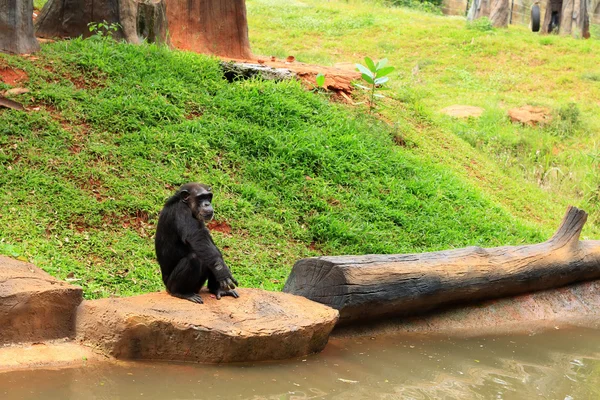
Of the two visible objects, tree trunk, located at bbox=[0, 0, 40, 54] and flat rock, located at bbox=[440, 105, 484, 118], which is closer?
tree trunk, located at bbox=[0, 0, 40, 54]

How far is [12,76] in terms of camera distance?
938 centimetres

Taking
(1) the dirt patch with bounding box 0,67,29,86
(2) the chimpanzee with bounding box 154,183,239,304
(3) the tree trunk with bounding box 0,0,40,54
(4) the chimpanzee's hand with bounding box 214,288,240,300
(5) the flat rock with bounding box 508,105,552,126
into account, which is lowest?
(4) the chimpanzee's hand with bounding box 214,288,240,300

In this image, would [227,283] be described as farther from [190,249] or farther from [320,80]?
[320,80]

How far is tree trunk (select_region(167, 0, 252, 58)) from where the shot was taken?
12.7m

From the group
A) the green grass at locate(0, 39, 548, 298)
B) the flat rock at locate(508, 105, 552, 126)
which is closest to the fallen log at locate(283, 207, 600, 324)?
Answer: the green grass at locate(0, 39, 548, 298)

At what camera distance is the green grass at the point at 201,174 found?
7.39m

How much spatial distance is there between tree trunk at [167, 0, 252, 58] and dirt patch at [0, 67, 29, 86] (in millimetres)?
3551

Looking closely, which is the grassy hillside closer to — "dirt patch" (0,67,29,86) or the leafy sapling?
the leafy sapling

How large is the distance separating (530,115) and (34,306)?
1315 centimetres

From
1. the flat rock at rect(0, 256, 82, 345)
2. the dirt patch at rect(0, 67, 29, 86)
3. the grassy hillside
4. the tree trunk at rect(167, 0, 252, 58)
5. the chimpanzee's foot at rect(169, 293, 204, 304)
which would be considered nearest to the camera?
the flat rock at rect(0, 256, 82, 345)

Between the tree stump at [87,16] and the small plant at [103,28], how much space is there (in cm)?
6

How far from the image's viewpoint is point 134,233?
759cm

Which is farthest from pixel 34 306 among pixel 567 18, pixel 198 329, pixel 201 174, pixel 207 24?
pixel 567 18

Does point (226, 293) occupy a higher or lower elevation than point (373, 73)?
lower
